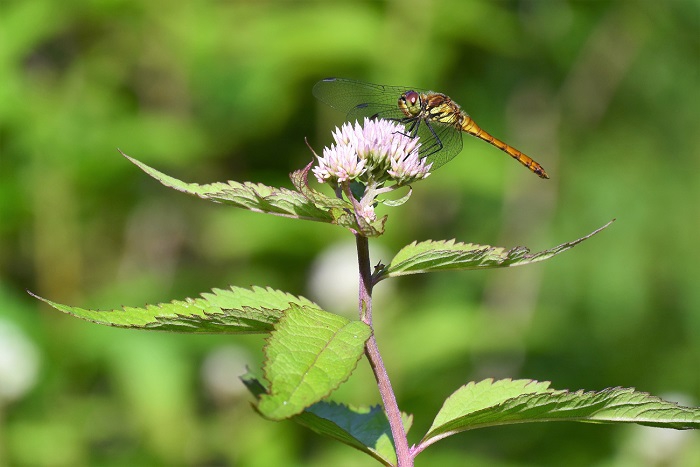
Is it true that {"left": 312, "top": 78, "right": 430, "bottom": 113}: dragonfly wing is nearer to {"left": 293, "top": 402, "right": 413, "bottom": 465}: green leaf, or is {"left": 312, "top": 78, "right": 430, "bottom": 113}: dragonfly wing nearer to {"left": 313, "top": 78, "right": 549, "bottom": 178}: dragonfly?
{"left": 313, "top": 78, "right": 549, "bottom": 178}: dragonfly

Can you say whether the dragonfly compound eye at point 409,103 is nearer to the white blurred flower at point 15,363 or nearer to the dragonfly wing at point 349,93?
the dragonfly wing at point 349,93

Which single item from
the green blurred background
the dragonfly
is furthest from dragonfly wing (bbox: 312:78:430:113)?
the green blurred background

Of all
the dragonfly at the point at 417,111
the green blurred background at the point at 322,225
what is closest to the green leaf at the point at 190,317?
the dragonfly at the point at 417,111

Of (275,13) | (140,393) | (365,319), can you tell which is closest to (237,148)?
(275,13)

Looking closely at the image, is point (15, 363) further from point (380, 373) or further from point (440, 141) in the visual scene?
point (380, 373)

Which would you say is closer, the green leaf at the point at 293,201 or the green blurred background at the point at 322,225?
the green leaf at the point at 293,201

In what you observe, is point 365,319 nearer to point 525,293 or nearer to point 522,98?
point 525,293

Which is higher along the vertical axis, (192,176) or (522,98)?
(522,98)

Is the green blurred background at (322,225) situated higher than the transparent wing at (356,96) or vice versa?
the green blurred background at (322,225)
